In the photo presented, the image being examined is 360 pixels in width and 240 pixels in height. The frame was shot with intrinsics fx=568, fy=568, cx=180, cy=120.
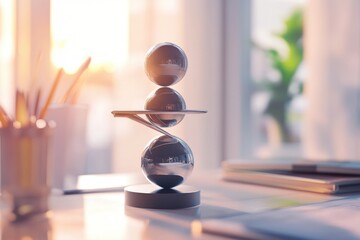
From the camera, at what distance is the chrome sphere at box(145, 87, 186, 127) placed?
0.91 meters

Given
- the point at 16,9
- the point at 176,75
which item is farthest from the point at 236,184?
the point at 16,9

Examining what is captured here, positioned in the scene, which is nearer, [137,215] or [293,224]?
[293,224]

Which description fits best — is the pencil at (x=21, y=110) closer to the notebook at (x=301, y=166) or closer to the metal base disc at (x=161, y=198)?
the metal base disc at (x=161, y=198)

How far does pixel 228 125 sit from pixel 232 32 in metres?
0.40

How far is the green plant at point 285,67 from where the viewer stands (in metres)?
3.12

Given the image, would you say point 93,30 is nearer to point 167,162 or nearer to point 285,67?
point 167,162

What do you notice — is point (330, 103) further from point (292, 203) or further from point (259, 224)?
point (259, 224)

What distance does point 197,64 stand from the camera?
2.40 metres

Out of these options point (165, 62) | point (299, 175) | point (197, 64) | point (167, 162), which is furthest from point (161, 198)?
point (197, 64)

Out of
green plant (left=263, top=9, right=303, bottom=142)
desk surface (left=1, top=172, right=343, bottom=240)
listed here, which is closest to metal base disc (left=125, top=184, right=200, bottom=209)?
desk surface (left=1, top=172, right=343, bottom=240)

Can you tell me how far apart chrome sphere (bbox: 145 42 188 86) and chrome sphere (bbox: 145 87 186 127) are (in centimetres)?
2

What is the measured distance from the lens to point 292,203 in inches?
35.9

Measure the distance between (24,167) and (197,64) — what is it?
1.72 metres

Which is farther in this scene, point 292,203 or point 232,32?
point 232,32
